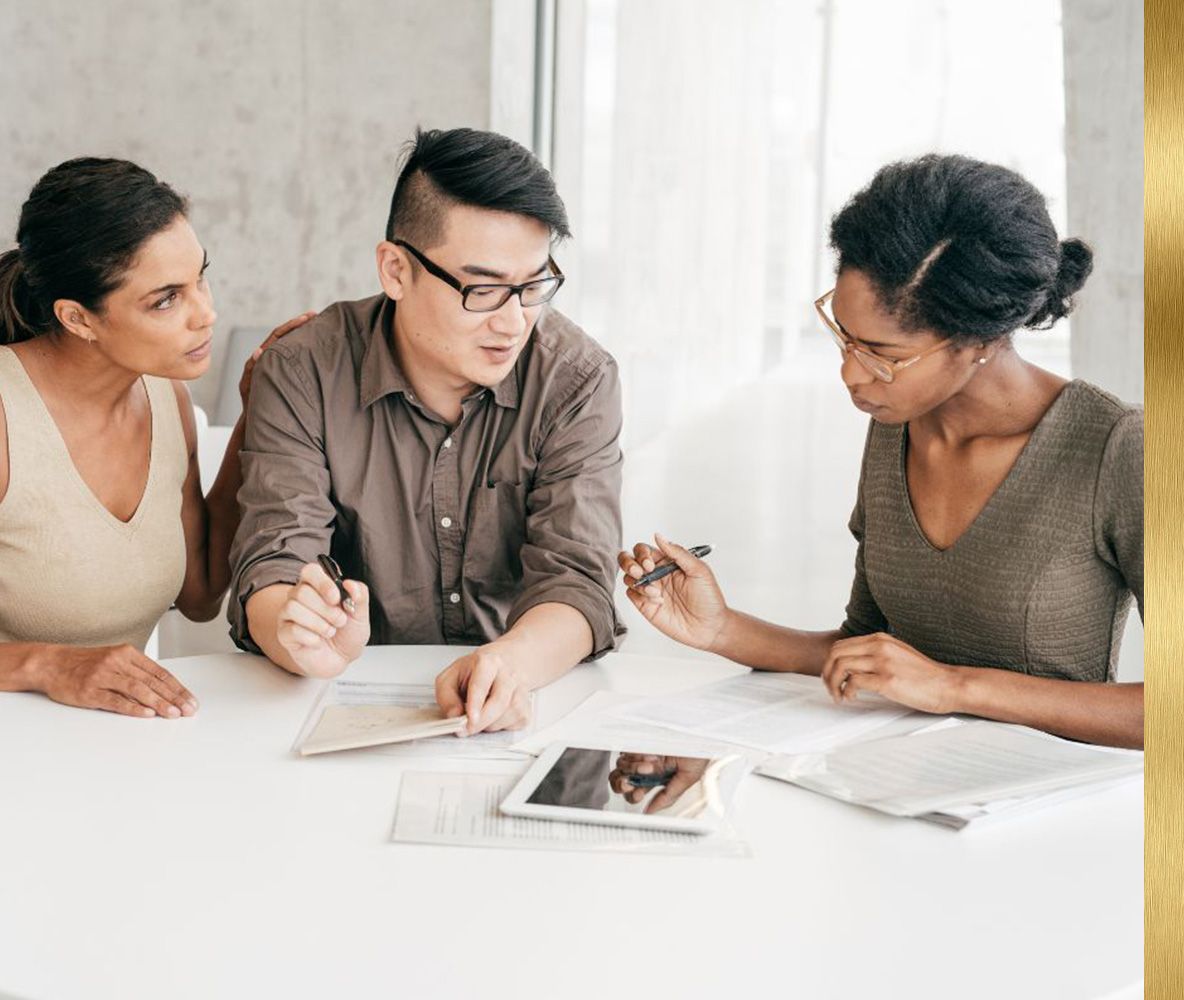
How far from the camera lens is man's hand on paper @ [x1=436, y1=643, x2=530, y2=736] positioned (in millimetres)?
1446

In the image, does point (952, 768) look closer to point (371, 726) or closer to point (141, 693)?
point (371, 726)

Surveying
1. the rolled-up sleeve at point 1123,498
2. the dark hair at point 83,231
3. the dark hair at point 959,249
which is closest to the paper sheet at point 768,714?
the rolled-up sleeve at point 1123,498

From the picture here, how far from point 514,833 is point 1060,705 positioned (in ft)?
2.25

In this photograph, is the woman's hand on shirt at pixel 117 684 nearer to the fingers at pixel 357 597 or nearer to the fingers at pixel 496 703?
the fingers at pixel 357 597

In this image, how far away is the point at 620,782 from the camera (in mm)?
1255

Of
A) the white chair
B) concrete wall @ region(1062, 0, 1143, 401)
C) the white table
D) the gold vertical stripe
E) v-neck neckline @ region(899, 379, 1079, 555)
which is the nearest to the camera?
the gold vertical stripe

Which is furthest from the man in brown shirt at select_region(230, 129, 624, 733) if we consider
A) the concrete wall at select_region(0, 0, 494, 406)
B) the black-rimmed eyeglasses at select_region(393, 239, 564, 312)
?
the concrete wall at select_region(0, 0, 494, 406)

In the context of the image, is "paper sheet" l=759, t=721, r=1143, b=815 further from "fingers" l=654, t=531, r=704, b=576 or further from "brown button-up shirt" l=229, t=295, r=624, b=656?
"brown button-up shirt" l=229, t=295, r=624, b=656

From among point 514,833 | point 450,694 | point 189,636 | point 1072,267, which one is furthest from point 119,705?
point 189,636

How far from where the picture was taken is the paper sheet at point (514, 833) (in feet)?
3.70

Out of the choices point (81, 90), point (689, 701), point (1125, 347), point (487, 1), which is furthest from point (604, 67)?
point (689, 701)

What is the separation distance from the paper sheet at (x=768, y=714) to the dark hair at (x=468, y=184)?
28.8 inches

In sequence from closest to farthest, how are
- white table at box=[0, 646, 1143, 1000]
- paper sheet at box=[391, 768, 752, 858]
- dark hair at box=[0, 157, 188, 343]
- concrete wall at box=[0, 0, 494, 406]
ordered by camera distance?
white table at box=[0, 646, 1143, 1000]
paper sheet at box=[391, 768, 752, 858]
dark hair at box=[0, 157, 188, 343]
concrete wall at box=[0, 0, 494, 406]

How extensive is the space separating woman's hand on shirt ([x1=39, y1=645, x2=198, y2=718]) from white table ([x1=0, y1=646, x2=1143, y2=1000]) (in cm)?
14
